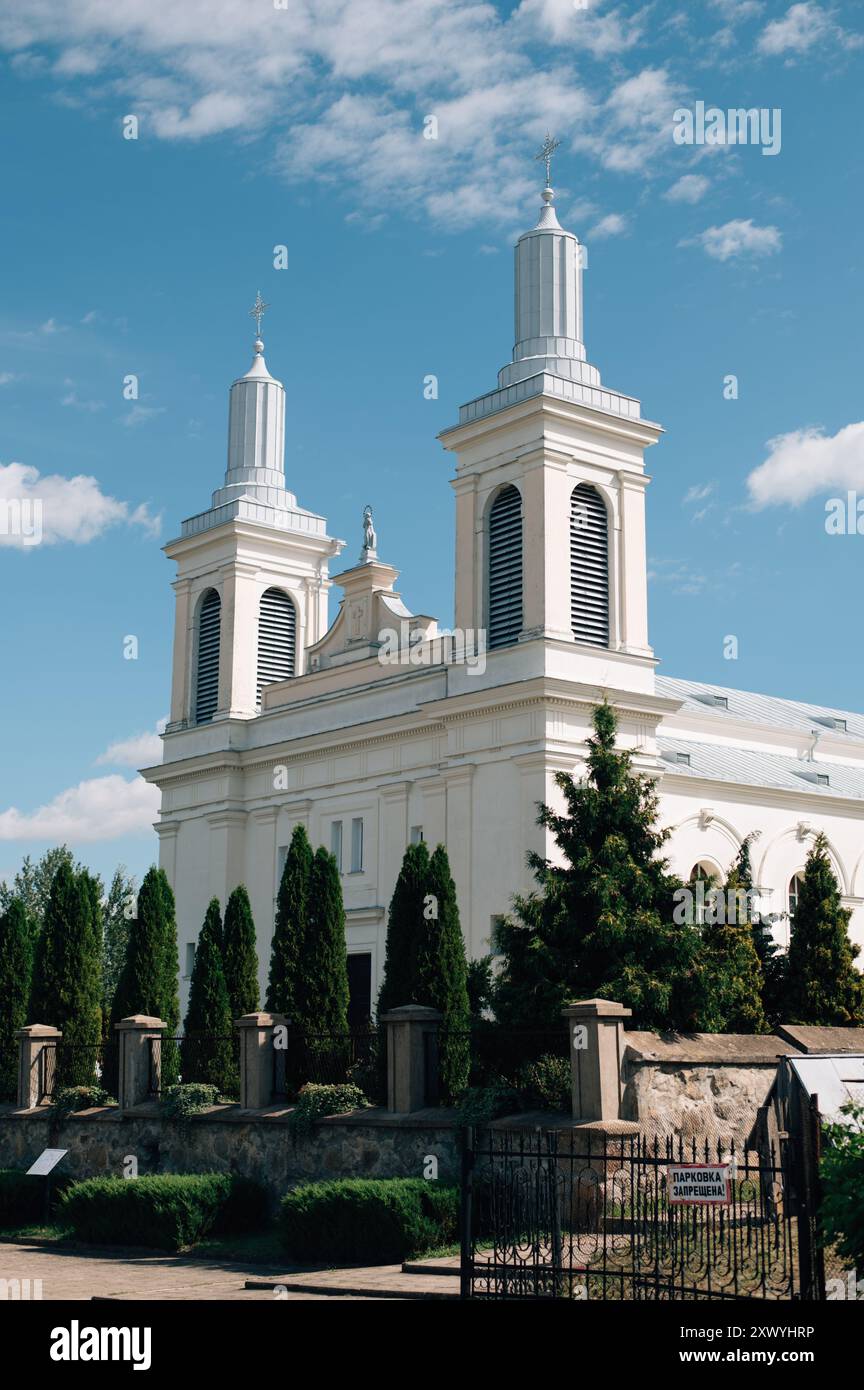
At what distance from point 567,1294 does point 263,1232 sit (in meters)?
8.22

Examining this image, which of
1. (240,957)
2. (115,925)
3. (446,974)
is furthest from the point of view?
(115,925)

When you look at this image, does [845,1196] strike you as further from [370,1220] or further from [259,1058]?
[259,1058]

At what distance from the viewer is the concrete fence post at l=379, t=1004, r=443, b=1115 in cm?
2023

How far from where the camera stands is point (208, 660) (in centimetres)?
4500

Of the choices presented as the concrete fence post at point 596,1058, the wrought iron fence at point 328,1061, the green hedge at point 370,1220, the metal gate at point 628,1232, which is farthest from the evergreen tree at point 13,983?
the concrete fence post at point 596,1058

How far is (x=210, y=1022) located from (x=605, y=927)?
9.27 metres

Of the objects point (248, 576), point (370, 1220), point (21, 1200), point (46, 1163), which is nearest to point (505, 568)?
point (248, 576)

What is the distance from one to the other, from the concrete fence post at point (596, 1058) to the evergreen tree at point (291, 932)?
7333 millimetres

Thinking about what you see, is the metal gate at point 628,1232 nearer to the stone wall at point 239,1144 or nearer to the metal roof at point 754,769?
the stone wall at point 239,1144

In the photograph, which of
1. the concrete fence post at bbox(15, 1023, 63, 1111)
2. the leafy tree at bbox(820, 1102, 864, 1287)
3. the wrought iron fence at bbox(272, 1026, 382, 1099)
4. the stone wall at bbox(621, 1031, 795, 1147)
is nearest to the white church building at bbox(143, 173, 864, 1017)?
the wrought iron fence at bbox(272, 1026, 382, 1099)

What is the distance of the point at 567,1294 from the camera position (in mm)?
14109

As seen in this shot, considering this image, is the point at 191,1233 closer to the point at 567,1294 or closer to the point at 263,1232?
the point at 263,1232

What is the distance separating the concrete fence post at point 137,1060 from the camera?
2514cm
